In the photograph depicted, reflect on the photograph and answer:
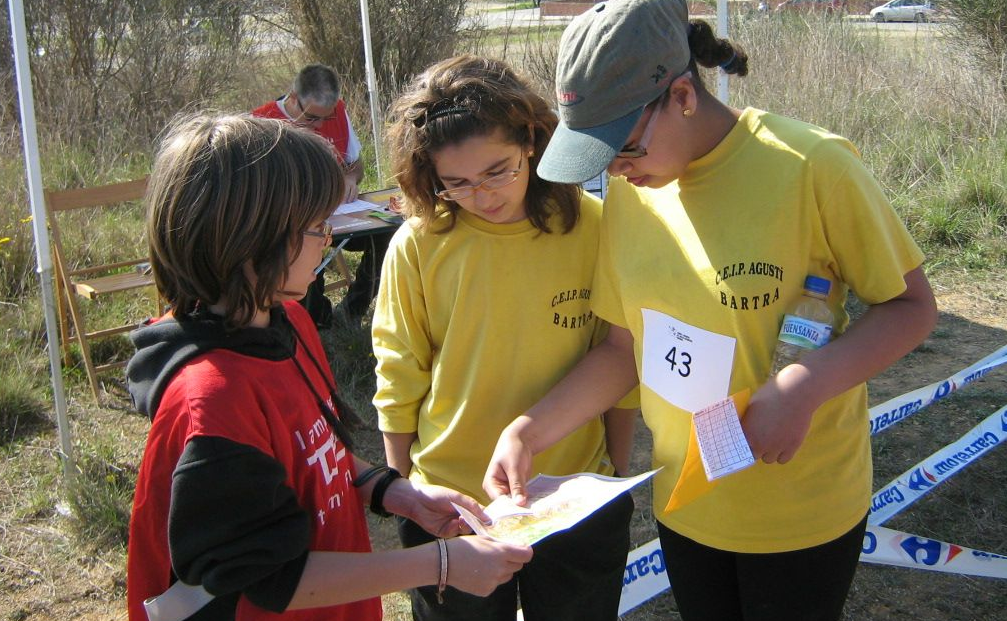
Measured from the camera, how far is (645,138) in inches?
57.1

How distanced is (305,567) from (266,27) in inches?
449

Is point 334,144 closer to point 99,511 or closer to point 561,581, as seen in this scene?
point 99,511

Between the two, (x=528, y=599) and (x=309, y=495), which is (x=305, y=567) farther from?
(x=528, y=599)

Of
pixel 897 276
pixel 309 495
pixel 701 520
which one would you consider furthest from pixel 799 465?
pixel 309 495

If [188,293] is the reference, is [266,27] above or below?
above

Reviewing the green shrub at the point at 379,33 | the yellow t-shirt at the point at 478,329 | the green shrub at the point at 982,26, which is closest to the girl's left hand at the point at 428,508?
the yellow t-shirt at the point at 478,329

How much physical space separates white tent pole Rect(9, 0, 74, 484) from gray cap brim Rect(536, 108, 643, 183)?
2451 mm

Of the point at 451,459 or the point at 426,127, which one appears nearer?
the point at 426,127

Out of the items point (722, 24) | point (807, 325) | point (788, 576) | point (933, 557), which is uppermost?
point (722, 24)

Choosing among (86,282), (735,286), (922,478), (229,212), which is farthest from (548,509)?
(86,282)

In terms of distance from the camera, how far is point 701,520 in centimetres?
160

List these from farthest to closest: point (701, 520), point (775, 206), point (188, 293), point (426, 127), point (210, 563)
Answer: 1. point (426, 127)
2. point (701, 520)
3. point (775, 206)
4. point (188, 293)
5. point (210, 563)

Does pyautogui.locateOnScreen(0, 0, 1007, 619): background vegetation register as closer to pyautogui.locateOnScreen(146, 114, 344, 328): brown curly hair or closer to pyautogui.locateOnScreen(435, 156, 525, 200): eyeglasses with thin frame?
pyautogui.locateOnScreen(435, 156, 525, 200): eyeglasses with thin frame

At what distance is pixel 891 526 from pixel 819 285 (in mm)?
2129
